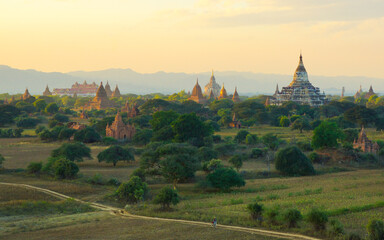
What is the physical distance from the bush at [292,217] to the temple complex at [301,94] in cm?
9965

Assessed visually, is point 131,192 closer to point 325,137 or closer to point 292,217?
point 292,217

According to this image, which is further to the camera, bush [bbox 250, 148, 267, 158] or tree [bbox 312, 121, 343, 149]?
bush [bbox 250, 148, 267, 158]

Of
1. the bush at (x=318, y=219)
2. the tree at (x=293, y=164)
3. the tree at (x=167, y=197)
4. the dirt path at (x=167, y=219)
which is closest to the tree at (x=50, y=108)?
the dirt path at (x=167, y=219)

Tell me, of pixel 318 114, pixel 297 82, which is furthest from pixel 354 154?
pixel 297 82

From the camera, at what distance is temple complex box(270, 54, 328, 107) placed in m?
121

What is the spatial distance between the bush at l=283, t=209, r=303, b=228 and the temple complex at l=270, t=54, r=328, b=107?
327 feet

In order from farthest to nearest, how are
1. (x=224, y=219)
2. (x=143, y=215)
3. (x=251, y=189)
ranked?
(x=251, y=189), (x=143, y=215), (x=224, y=219)

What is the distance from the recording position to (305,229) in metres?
21.8

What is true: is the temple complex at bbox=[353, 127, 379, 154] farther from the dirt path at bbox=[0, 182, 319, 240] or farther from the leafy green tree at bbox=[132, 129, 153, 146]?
the dirt path at bbox=[0, 182, 319, 240]

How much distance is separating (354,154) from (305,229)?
87.1 ft

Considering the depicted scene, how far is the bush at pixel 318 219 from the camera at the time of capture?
70.4 feet

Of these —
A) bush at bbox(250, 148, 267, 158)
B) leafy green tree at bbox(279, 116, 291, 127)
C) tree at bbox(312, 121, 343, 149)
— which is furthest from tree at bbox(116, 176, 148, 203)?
leafy green tree at bbox(279, 116, 291, 127)

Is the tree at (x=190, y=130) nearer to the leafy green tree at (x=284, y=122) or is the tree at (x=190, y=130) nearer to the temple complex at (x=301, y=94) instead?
the leafy green tree at (x=284, y=122)

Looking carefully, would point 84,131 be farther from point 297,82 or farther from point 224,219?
point 297,82
